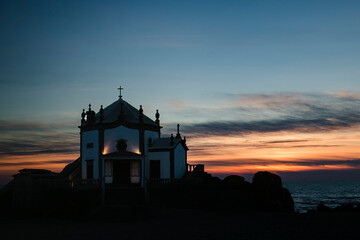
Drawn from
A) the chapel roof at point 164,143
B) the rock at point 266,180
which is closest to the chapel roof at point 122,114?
the chapel roof at point 164,143

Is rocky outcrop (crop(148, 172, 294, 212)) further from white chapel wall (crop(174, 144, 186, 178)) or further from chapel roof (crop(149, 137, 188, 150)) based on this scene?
chapel roof (crop(149, 137, 188, 150))

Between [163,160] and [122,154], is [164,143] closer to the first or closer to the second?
A: [163,160]

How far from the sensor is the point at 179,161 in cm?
4325

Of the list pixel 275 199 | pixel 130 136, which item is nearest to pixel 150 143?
pixel 130 136

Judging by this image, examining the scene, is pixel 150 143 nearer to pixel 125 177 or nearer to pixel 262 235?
pixel 125 177

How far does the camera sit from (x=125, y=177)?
4006cm

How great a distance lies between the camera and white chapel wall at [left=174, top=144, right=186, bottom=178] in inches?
1672

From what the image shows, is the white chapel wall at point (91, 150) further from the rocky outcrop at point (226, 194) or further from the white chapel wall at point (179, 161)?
the white chapel wall at point (179, 161)

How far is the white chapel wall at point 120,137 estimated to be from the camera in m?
40.8

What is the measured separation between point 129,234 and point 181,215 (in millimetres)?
8561

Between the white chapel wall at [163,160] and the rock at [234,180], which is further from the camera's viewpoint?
the white chapel wall at [163,160]

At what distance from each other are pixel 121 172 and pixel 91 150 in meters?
4.20

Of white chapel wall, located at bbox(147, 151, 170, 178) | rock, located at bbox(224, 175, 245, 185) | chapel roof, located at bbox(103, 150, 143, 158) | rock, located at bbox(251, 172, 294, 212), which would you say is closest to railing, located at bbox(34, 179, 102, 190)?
chapel roof, located at bbox(103, 150, 143, 158)

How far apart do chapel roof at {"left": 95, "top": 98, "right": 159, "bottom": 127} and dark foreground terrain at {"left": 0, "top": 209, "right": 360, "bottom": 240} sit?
13.8 metres
